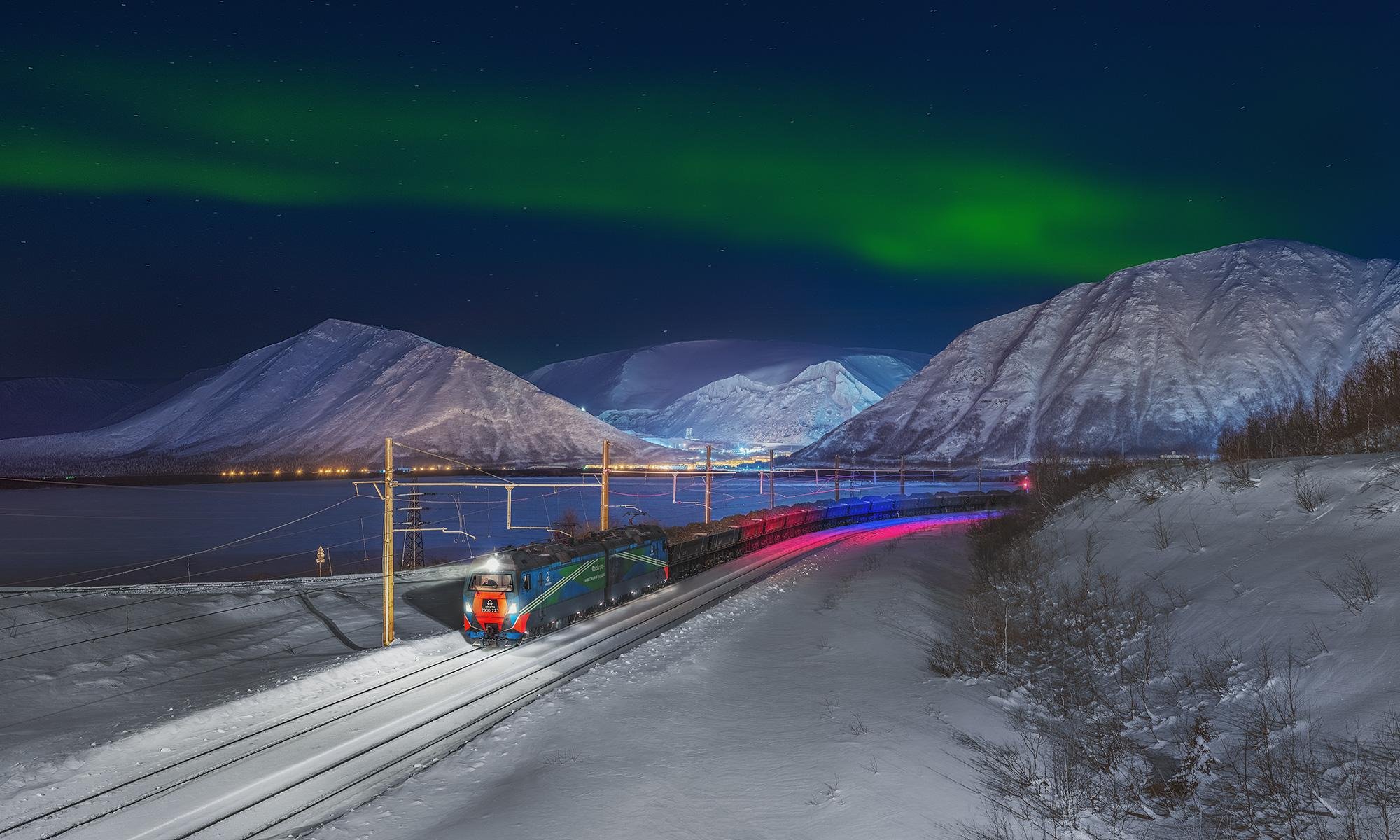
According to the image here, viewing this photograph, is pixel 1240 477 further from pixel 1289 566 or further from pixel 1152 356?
pixel 1152 356

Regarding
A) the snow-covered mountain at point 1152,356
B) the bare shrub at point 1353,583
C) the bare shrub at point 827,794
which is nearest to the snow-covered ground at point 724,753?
the bare shrub at point 827,794

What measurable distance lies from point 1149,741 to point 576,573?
2149 cm

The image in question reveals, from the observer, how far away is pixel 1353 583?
16.9m

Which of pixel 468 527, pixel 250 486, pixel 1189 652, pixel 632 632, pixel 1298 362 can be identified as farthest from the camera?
pixel 250 486

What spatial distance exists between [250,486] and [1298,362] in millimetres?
206351

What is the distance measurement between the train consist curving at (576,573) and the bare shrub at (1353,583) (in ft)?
76.0

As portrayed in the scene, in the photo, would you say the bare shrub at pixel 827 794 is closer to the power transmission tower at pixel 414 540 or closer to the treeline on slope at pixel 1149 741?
the treeline on slope at pixel 1149 741

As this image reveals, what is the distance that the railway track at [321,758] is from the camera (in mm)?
14320

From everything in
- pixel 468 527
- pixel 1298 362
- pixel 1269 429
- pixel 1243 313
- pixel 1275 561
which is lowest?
pixel 468 527

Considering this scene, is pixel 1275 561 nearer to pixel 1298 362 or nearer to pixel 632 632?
pixel 632 632

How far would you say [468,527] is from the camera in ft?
331

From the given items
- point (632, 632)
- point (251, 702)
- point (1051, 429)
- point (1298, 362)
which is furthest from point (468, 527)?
point (1298, 362)

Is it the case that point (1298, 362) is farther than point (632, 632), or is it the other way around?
point (1298, 362)

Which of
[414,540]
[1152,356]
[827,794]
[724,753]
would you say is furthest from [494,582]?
[1152,356]
